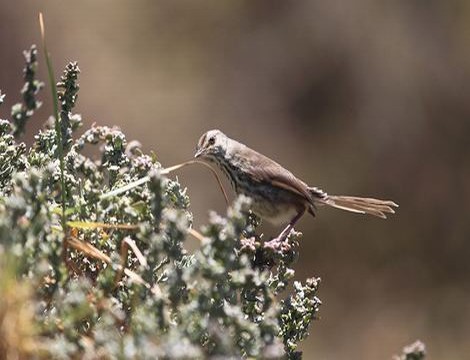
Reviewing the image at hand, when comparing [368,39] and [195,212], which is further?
[368,39]

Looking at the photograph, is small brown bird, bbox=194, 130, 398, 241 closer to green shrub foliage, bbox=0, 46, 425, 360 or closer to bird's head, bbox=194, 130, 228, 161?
bird's head, bbox=194, 130, 228, 161

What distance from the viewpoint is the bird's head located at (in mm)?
5379

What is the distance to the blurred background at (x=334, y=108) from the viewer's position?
11828 millimetres

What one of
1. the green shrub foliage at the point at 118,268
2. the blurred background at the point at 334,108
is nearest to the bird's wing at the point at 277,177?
the green shrub foliage at the point at 118,268

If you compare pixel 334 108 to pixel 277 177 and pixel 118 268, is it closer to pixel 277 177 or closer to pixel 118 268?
pixel 277 177

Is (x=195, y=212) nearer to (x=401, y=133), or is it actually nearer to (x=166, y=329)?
(x=401, y=133)

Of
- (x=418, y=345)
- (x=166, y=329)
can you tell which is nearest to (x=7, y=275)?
(x=166, y=329)

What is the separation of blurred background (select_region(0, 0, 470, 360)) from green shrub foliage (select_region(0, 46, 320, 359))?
340 inches


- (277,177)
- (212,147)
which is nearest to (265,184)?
(277,177)

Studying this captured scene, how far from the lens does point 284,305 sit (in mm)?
2768

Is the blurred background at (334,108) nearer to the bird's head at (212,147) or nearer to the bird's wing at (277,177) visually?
the bird's head at (212,147)

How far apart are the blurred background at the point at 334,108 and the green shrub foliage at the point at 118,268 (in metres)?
8.64

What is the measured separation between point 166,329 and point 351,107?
33.6 ft

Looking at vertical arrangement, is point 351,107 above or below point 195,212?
above
